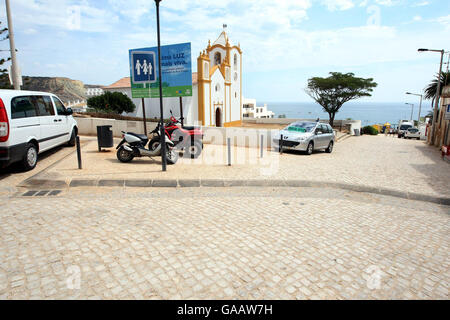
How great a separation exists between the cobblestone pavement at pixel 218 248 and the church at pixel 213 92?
25.1 metres

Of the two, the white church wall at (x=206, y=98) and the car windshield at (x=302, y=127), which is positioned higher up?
the white church wall at (x=206, y=98)

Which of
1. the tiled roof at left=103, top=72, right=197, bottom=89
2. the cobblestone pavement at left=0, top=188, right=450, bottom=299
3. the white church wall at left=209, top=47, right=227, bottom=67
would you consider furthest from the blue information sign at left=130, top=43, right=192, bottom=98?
the white church wall at left=209, top=47, right=227, bottom=67

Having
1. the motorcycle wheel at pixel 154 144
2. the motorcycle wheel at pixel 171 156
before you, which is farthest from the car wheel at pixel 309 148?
the motorcycle wheel at pixel 154 144

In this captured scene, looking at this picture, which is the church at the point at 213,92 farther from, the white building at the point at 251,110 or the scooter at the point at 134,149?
the white building at the point at 251,110

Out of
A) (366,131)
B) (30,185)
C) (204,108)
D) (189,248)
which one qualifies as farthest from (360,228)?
(366,131)

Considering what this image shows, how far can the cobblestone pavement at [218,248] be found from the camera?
323 centimetres

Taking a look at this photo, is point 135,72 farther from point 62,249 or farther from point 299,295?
point 299,295

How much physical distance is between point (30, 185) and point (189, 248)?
5.13 metres

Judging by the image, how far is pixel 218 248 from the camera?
163 inches

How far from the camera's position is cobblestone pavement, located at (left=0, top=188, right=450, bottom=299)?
323cm

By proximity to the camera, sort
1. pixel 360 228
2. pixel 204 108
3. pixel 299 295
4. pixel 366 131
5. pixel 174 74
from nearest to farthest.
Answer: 1. pixel 299 295
2. pixel 360 228
3. pixel 174 74
4. pixel 204 108
5. pixel 366 131

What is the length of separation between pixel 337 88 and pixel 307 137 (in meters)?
34.6

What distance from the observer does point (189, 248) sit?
412 centimetres

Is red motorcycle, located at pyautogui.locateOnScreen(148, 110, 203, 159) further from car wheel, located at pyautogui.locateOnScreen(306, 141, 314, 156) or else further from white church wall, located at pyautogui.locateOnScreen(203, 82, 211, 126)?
white church wall, located at pyautogui.locateOnScreen(203, 82, 211, 126)
